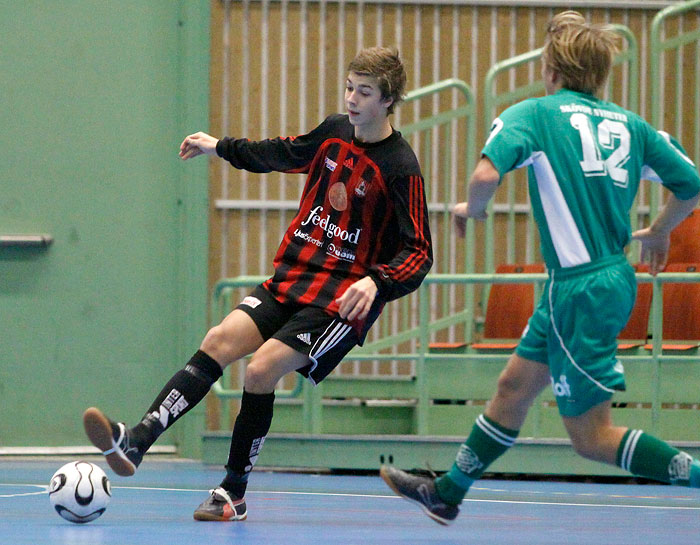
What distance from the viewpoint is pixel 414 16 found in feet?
30.8

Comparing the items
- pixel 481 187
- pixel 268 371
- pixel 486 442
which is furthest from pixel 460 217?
pixel 268 371

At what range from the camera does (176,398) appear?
4383 mm

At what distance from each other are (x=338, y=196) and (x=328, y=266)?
271mm

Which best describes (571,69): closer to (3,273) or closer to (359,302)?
(359,302)

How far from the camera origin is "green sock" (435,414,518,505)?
12.7 ft

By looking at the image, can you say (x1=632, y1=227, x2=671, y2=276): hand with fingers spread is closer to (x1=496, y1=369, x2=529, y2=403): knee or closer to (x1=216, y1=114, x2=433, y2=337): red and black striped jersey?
(x1=496, y1=369, x2=529, y2=403): knee

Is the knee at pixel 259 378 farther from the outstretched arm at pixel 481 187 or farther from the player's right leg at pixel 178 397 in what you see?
the outstretched arm at pixel 481 187

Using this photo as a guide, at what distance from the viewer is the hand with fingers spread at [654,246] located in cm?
389

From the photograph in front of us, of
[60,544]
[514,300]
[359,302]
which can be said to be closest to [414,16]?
[514,300]

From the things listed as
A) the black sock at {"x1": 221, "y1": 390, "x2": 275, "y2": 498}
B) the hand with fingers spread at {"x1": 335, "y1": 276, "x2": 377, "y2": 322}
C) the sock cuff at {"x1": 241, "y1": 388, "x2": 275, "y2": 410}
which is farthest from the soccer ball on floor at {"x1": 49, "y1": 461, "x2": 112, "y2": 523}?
the hand with fingers spread at {"x1": 335, "y1": 276, "x2": 377, "y2": 322}

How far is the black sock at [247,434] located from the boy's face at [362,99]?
1.10 m

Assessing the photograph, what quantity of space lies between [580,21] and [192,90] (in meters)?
5.14

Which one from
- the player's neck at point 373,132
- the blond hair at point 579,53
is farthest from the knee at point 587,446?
the player's neck at point 373,132

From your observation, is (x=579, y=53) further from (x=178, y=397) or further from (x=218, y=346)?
(x=178, y=397)
